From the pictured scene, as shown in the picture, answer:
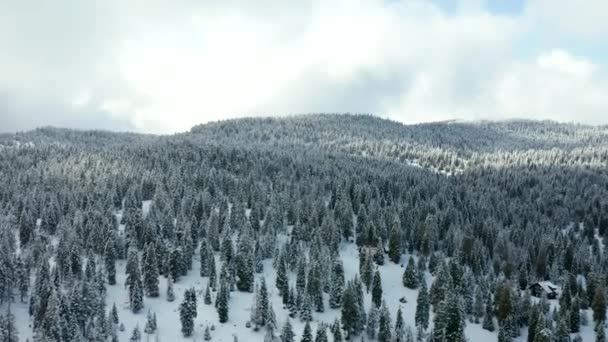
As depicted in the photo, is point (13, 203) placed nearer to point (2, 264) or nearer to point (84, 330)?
point (2, 264)

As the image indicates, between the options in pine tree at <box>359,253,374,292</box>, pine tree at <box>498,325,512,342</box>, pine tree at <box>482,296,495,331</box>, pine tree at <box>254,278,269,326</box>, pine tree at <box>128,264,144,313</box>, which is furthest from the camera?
pine tree at <box>359,253,374,292</box>

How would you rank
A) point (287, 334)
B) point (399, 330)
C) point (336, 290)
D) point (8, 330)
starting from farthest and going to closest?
point (336, 290) → point (399, 330) → point (287, 334) → point (8, 330)

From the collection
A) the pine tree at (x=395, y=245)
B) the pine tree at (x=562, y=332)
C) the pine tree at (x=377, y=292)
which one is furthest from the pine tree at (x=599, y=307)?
the pine tree at (x=395, y=245)

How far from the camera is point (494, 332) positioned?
411ft

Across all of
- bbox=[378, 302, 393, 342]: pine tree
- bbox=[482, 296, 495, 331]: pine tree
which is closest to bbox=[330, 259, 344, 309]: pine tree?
bbox=[378, 302, 393, 342]: pine tree

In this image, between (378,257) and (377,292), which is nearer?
(377,292)

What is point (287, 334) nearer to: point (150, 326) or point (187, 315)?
point (187, 315)

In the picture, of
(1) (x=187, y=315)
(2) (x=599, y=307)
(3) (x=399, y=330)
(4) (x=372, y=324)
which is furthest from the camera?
(2) (x=599, y=307)

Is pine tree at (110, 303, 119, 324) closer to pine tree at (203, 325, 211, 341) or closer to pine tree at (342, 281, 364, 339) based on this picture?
pine tree at (203, 325, 211, 341)

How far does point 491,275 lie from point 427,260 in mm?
22919

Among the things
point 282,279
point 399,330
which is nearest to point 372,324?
point 399,330

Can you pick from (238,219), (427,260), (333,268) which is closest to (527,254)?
(427,260)

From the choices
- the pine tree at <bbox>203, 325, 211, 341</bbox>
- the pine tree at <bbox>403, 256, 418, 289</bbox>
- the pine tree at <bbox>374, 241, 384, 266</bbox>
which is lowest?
the pine tree at <bbox>203, 325, 211, 341</bbox>

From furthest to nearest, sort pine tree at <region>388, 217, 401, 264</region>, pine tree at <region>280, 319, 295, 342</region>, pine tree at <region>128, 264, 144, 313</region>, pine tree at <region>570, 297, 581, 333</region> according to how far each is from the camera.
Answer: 1. pine tree at <region>388, 217, 401, 264</region>
2. pine tree at <region>570, 297, 581, 333</region>
3. pine tree at <region>128, 264, 144, 313</region>
4. pine tree at <region>280, 319, 295, 342</region>
